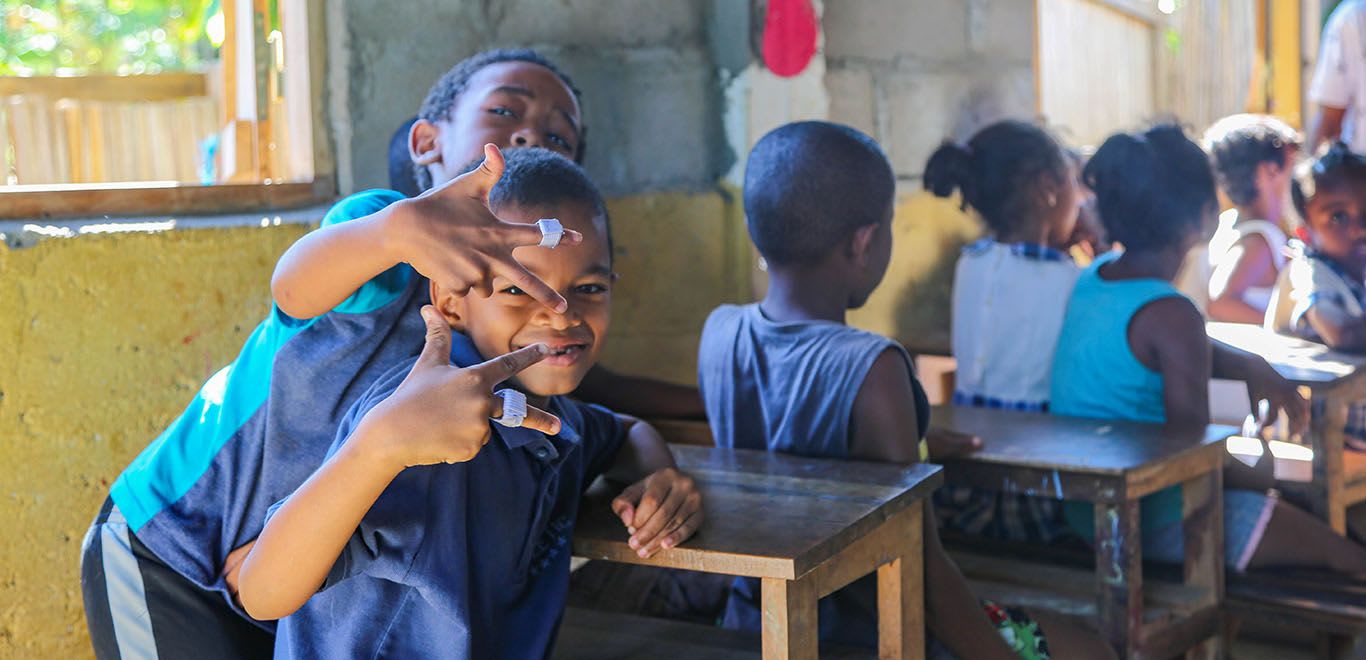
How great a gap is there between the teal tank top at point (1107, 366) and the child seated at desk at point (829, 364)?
2.55 ft

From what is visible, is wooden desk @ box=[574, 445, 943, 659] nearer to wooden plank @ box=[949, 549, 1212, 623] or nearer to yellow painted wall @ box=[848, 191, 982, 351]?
wooden plank @ box=[949, 549, 1212, 623]

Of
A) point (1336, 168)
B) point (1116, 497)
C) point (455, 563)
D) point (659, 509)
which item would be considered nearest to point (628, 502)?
point (659, 509)

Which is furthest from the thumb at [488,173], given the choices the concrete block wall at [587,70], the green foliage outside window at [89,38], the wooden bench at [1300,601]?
the green foliage outside window at [89,38]

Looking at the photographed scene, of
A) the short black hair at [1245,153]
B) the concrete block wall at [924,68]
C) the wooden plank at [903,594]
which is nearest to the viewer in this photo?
the wooden plank at [903,594]

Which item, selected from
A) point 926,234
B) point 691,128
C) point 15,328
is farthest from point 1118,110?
point 15,328

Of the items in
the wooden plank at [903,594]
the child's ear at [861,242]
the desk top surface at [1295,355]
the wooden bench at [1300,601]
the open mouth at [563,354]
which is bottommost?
the wooden bench at [1300,601]

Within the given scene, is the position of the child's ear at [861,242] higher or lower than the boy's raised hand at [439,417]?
higher

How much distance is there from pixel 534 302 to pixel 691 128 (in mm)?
1831

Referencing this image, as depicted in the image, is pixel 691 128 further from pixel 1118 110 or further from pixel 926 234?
pixel 1118 110

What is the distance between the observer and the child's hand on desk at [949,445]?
2514 mm

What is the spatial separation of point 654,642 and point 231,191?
1.26 meters

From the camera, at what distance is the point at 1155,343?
2.99 metres

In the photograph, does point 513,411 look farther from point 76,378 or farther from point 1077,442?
point 1077,442

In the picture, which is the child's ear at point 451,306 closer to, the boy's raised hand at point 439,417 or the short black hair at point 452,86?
the boy's raised hand at point 439,417
